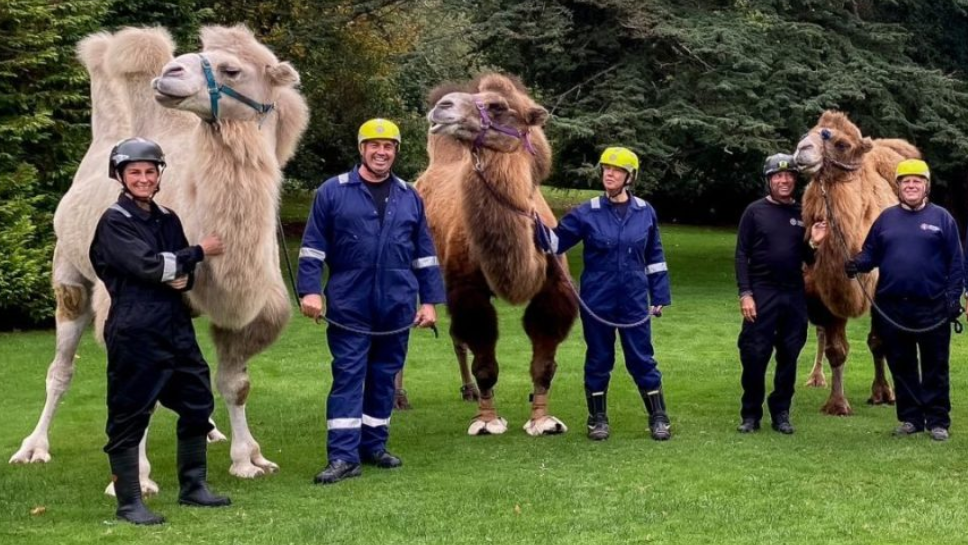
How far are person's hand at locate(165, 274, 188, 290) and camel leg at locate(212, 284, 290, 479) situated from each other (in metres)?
0.77

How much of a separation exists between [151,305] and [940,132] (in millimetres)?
15154

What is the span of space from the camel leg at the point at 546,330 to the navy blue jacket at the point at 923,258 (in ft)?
7.00

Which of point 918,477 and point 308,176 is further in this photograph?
point 308,176

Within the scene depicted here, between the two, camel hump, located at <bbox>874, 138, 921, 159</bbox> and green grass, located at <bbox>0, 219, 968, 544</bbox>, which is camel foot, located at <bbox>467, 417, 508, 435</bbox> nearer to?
green grass, located at <bbox>0, 219, 968, 544</bbox>

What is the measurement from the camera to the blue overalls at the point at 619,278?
7.49 metres

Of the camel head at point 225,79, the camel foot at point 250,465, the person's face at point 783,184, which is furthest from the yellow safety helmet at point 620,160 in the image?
the camel foot at point 250,465

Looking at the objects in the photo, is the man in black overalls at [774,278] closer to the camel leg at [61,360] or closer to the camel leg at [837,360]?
the camel leg at [837,360]

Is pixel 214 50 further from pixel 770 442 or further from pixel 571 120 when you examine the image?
pixel 571 120

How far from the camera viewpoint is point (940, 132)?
1783cm

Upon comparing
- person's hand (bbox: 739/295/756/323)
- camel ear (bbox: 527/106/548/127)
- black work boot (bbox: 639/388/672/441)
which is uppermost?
camel ear (bbox: 527/106/548/127)

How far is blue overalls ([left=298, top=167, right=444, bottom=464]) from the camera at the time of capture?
21.8 ft

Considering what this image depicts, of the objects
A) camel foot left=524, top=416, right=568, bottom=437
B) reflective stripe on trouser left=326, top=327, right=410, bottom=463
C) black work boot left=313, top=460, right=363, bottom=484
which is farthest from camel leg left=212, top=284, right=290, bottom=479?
camel foot left=524, top=416, right=568, bottom=437

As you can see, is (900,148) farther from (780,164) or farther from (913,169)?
(780,164)

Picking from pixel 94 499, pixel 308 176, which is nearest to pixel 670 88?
pixel 308 176
